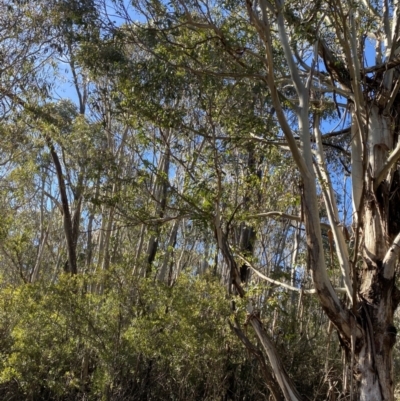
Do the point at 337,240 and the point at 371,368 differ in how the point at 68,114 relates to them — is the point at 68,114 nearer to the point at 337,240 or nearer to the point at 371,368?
the point at 337,240

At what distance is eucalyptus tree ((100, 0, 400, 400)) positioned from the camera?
471 cm

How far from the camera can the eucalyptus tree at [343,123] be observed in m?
4.71

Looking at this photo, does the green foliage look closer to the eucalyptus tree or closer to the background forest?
the background forest

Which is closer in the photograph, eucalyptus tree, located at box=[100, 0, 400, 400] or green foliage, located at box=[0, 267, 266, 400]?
eucalyptus tree, located at box=[100, 0, 400, 400]

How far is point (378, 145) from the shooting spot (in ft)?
19.6

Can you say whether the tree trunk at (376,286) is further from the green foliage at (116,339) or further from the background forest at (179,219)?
the green foliage at (116,339)

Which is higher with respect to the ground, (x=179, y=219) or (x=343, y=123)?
(x=343, y=123)

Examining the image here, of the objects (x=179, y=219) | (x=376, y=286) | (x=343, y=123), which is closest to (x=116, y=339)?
(x=179, y=219)

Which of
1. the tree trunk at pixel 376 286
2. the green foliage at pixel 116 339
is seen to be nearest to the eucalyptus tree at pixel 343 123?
the tree trunk at pixel 376 286

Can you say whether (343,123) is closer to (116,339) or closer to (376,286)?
(376,286)

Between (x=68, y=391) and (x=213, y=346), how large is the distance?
1988mm

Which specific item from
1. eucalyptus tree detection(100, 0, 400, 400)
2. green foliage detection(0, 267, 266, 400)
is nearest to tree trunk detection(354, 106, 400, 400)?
eucalyptus tree detection(100, 0, 400, 400)

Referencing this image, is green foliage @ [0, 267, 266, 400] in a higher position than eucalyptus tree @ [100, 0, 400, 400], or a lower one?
lower

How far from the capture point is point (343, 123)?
6.93 metres
